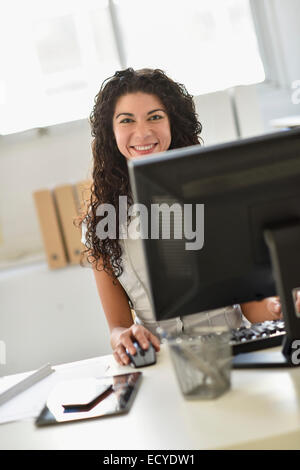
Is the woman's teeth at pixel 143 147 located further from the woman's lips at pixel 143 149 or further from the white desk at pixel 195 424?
the white desk at pixel 195 424

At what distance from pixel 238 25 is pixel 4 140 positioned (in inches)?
58.3

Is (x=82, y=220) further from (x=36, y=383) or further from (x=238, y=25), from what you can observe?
(x=238, y=25)

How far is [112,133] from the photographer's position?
1836mm

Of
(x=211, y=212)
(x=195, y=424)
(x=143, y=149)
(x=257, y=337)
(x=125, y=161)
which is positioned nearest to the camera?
(x=195, y=424)

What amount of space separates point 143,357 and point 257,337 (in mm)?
258

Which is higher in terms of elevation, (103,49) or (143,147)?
(103,49)

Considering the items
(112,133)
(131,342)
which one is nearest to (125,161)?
(112,133)

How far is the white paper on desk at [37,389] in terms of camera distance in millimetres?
1155

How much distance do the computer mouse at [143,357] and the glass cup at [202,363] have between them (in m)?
0.25

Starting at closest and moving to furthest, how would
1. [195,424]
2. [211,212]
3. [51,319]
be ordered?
[195,424]
[211,212]
[51,319]

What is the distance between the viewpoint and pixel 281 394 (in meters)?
1.00

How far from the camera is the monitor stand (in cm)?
110

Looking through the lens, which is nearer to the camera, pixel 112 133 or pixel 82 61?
pixel 112 133

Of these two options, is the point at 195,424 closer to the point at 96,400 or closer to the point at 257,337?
the point at 96,400
